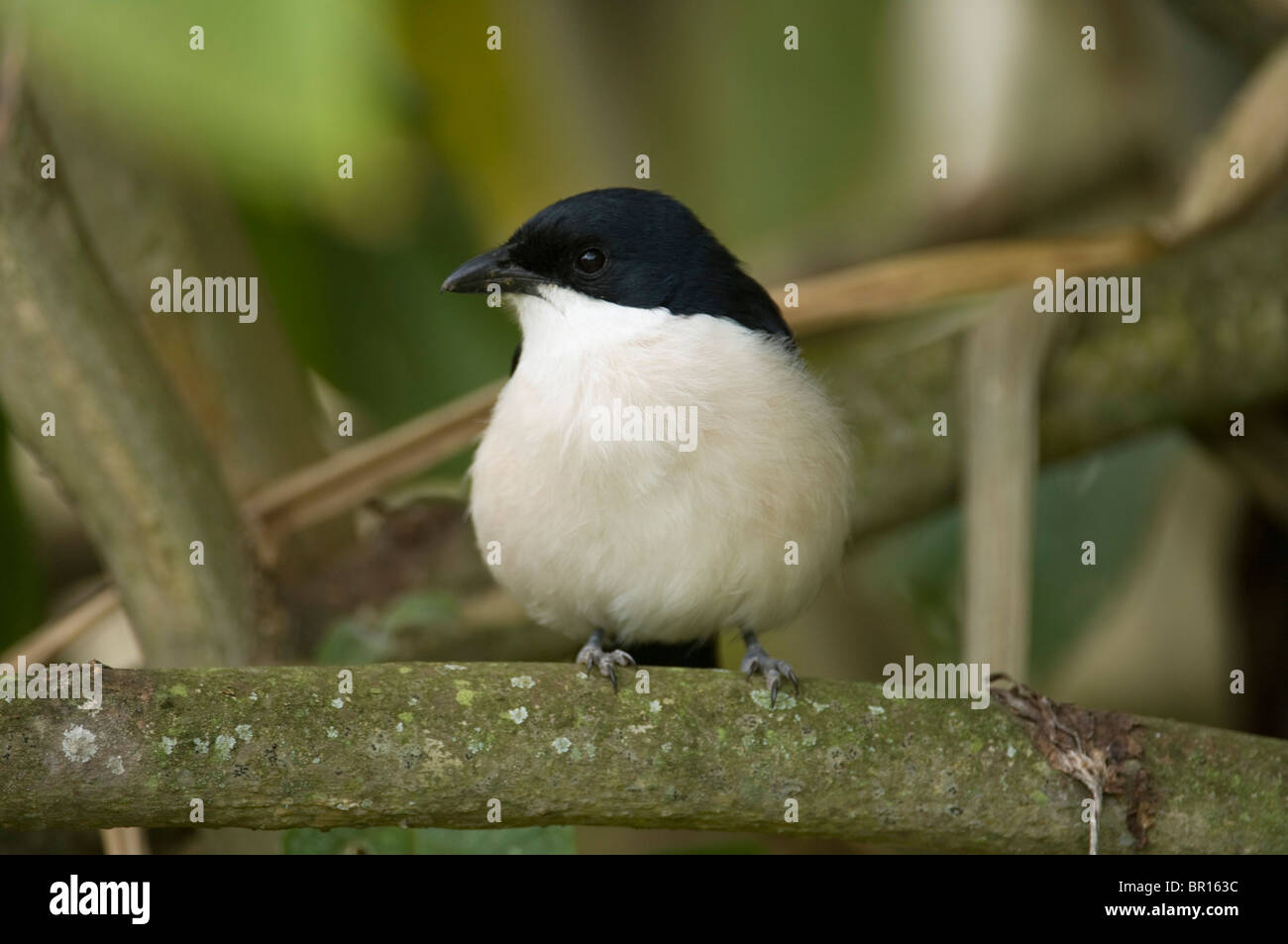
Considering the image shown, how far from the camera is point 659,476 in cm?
297

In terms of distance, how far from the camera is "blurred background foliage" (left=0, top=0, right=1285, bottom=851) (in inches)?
169

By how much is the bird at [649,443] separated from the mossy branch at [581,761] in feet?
1.38

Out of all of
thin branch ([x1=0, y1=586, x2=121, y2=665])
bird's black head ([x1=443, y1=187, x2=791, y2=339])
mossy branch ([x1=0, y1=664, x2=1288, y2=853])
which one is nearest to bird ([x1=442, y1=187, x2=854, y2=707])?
bird's black head ([x1=443, y1=187, x2=791, y2=339])

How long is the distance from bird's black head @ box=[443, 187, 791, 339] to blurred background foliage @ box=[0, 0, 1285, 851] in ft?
2.80

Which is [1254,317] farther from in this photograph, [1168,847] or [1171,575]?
Result: [1168,847]

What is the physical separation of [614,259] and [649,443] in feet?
1.65

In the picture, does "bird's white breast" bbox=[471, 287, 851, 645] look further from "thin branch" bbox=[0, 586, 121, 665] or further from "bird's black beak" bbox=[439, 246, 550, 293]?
"thin branch" bbox=[0, 586, 121, 665]

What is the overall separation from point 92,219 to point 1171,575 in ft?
12.2

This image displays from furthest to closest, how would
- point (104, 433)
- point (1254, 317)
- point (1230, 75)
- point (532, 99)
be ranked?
point (1230, 75), point (532, 99), point (1254, 317), point (104, 433)

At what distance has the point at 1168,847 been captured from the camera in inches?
97.7

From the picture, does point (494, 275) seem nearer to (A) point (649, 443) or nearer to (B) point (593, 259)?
(B) point (593, 259)

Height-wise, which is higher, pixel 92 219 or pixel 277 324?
pixel 92 219
